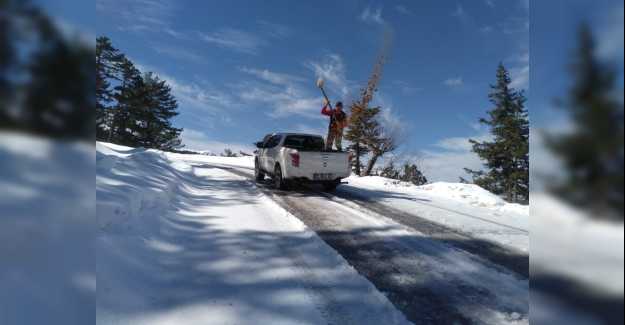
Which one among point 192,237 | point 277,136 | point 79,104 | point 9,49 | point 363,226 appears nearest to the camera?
point 9,49

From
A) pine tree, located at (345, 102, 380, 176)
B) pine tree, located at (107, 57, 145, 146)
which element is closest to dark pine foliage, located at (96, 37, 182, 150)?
pine tree, located at (107, 57, 145, 146)

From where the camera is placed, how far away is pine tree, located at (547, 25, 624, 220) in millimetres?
442

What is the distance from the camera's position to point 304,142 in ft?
33.3

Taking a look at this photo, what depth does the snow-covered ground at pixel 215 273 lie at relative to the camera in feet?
7.34

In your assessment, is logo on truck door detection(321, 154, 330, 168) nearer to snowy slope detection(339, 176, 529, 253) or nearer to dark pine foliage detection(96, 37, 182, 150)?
snowy slope detection(339, 176, 529, 253)

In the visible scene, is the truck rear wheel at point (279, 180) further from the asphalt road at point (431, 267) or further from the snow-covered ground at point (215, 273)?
the snow-covered ground at point (215, 273)

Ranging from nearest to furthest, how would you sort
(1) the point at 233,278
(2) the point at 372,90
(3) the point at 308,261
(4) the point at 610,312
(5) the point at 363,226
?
1. (4) the point at 610,312
2. (1) the point at 233,278
3. (3) the point at 308,261
4. (5) the point at 363,226
5. (2) the point at 372,90

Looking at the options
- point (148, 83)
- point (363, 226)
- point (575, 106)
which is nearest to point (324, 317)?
point (575, 106)

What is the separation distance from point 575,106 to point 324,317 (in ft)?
6.93

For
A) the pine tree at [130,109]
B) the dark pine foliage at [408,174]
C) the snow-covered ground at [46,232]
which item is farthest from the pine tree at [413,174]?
the pine tree at [130,109]

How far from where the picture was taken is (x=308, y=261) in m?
3.29

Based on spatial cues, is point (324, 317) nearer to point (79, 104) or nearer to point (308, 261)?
point (308, 261)

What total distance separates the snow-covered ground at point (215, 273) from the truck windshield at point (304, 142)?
16.4 ft

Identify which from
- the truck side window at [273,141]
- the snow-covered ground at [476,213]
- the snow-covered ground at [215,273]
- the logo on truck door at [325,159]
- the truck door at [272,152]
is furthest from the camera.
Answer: the truck side window at [273,141]
